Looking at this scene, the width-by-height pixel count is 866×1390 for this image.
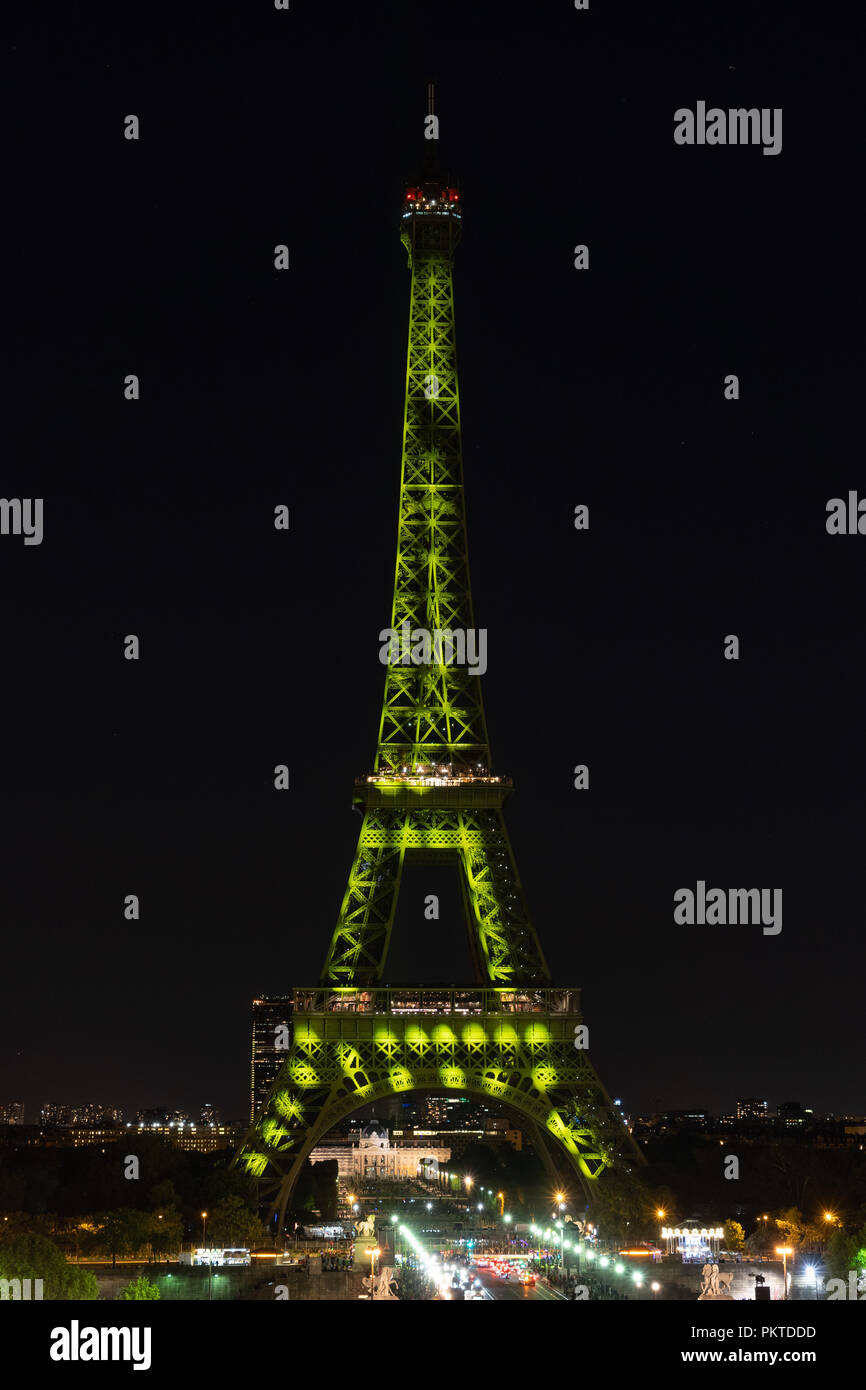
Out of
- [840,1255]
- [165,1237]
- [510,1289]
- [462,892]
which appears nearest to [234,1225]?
[165,1237]

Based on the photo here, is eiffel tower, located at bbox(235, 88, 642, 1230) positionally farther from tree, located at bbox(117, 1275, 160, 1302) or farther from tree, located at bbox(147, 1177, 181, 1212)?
tree, located at bbox(117, 1275, 160, 1302)

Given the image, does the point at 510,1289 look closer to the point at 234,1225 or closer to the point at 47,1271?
the point at 234,1225

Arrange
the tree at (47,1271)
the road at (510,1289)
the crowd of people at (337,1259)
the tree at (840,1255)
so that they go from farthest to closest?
the crowd of people at (337,1259) → the road at (510,1289) → the tree at (840,1255) → the tree at (47,1271)

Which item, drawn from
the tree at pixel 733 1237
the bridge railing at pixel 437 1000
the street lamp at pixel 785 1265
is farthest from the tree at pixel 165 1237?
the street lamp at pixel 785 1265

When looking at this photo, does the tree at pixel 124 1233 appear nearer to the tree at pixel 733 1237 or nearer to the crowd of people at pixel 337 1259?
the crowd of people at pixel 337 1259
